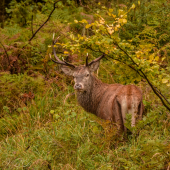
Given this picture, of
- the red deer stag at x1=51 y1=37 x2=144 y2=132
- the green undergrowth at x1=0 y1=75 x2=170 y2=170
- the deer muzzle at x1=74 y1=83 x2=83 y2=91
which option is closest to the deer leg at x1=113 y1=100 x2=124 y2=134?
the red deer stag at x1=51 y1=37 x2=144 y2=132

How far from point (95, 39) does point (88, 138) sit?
4.79 ft

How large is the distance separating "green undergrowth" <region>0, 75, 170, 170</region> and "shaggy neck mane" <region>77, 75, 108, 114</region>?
16cm

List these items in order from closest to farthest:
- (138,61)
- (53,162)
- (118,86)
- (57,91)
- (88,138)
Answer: (138,61) < (53,162) < (88,138) < (118,86) < (57,91)

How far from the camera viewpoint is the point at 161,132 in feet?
13.9

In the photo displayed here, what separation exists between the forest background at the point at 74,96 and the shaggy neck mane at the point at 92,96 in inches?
6.4

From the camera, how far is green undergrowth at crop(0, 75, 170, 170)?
3.53 m

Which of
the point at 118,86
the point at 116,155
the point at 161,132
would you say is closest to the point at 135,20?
the point at 118,86

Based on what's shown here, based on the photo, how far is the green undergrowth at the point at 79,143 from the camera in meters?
3.53

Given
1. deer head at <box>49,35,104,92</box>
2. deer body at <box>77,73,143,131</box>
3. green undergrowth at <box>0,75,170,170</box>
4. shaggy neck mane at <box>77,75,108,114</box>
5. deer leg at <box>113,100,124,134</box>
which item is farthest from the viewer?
shaggy neck mane at <box>77,75,108,114</box>

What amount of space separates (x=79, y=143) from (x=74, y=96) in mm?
1980

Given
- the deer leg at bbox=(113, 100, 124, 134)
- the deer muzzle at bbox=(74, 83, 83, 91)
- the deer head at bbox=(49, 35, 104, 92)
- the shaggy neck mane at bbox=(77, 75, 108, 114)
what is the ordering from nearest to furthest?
the deer leg at bbox=(113, 100, 124, 134) → the deer muzzle at bbox=(74, 83, 83, 91) → the deer head at bbox=(49, 35, 104, 92) → the shaggy neck mane at bbox=(77, 75, 108, 114)

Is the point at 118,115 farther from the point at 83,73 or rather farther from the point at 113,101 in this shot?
the point at 83,73

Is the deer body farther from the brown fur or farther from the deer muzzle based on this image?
Result: the deer muzzle

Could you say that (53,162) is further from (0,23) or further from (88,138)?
(0,23)
